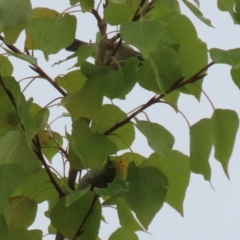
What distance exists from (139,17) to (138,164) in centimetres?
14

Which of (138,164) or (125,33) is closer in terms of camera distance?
(125,33)

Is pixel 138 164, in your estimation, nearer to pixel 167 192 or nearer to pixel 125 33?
pixel 167 192

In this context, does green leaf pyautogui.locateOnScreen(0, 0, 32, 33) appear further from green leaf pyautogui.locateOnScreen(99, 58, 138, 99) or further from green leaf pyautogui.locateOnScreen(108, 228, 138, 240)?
green leaf pyautogui.locateOnScreen(108, 228, 138, 240)

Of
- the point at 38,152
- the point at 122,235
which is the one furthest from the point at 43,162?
the point at 122,235

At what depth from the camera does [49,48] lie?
0.51 meters

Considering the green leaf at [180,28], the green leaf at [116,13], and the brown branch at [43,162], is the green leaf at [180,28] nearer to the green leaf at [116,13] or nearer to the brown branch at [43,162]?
the green leaf at [116,13]

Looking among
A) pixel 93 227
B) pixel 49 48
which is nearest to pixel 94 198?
pixel 93 227

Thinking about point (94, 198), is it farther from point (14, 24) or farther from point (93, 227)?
point (14, 24)

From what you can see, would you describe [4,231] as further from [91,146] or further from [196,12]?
[196,12]

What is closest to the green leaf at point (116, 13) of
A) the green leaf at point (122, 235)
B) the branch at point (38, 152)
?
the branch at point (38, 152)

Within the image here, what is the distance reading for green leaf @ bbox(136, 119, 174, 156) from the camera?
0.50 m

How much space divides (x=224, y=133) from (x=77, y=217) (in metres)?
0.15

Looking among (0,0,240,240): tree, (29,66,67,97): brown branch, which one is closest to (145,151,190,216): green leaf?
(0,0,240,240): tree

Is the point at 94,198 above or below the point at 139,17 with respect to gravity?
below
